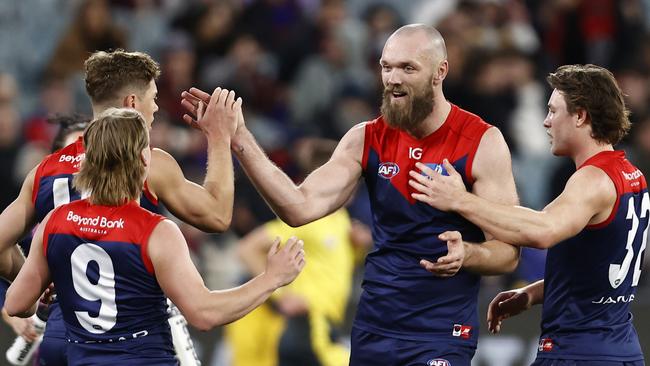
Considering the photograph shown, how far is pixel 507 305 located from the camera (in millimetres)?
6609

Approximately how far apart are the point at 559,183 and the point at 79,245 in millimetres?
7635

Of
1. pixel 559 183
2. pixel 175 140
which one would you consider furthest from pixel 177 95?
pixel 559 183

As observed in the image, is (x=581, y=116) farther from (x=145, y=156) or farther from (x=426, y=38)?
(x=145, y=156)

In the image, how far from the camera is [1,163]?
462 inches

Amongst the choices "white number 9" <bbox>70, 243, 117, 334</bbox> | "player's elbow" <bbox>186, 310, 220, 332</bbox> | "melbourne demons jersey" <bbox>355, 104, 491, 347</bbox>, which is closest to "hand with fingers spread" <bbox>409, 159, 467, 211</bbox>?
"melbourne demons jersey" <bbox>355, 104, 491, 347</bbox>

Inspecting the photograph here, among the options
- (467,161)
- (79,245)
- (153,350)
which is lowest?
(153,350)

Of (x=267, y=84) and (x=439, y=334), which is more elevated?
(x=267, y=84)

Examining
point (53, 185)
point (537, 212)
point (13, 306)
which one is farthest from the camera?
point (53, 185)

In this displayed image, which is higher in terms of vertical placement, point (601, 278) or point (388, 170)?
point (388, 170)

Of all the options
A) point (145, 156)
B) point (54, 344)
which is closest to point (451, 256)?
point (145, 156)

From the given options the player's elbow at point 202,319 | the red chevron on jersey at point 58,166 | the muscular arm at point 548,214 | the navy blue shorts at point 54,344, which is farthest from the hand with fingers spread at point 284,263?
the navy blue shorts at point 54,344

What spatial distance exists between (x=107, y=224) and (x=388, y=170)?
1.62 meters

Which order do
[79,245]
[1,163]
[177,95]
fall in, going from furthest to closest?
1. [177,95]
2. [1,163]
3. [79,245]

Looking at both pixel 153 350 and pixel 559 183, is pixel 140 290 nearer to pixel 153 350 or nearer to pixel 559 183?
pixel 153 350
